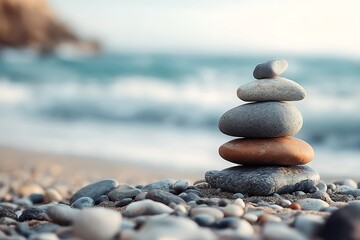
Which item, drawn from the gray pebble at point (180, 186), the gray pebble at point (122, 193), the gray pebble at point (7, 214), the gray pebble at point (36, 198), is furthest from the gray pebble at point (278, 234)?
the gray pebble at point (36, 198)

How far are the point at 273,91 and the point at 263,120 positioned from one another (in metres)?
0.24

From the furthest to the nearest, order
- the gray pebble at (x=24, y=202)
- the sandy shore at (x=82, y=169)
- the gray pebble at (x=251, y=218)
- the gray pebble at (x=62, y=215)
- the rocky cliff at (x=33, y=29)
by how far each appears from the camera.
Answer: the rocky cliff at (x=33, y=29) < the sandy shore at (x=82, y=169) < the gray pebble at (x=24, y=202) < the gray pebble at (x=62, y=215) < the gray pebble at (x=251, y=218)

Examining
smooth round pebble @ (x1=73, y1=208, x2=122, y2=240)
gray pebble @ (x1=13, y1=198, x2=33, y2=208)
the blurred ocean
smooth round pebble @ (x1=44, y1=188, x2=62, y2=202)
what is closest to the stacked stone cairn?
smooth round pebble @ (x1=73, y1=208, x2=122, y2=240)

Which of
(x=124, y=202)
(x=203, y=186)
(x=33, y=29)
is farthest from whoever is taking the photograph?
(x=33, y=29)

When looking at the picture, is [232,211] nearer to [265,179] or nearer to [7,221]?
[265,179]

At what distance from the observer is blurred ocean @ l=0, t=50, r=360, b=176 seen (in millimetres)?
8891

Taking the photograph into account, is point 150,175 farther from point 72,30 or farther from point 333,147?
point 72,30

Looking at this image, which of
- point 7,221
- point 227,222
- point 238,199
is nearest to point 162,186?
point 238,199

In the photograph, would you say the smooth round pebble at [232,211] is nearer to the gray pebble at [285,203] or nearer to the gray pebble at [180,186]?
the gray pebble at [285,203]

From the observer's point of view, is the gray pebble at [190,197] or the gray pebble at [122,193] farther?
the gray pebble at [122,193]

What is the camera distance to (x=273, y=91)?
4223 millimetres

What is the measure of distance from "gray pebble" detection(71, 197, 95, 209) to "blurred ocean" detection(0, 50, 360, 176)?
137 inches

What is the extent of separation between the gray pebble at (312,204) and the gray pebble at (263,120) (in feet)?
1.99

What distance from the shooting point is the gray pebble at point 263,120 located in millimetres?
4113
